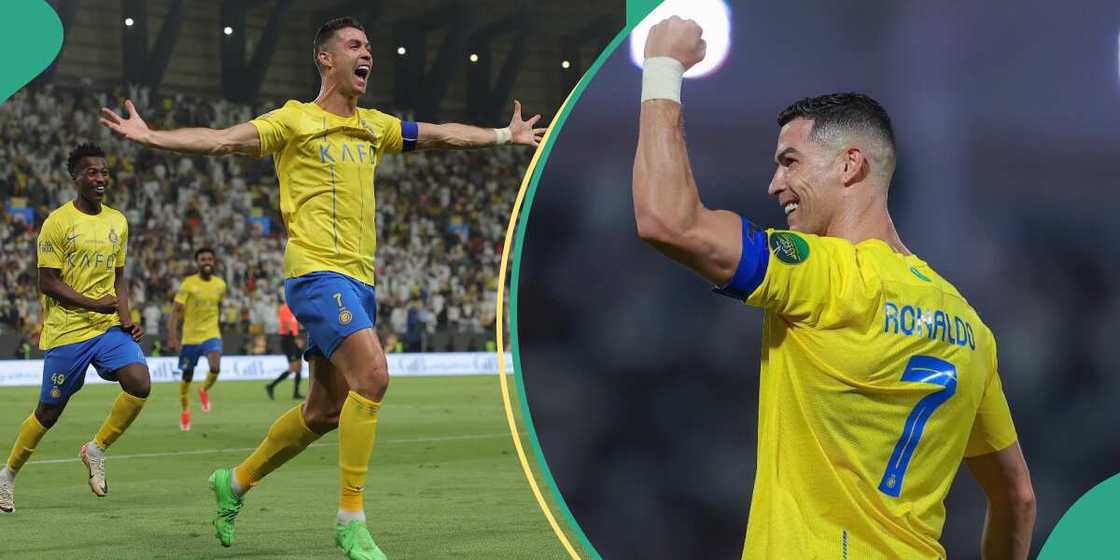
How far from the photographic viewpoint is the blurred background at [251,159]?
89.0 ft

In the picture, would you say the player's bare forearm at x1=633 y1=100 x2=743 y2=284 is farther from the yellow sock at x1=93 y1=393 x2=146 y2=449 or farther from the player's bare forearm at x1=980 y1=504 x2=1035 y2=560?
the yellow sock at x1=93 y1=393 x2=146 y2=449

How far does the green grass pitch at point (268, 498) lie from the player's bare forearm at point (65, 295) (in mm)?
1194

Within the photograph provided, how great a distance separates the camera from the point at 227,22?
107ft

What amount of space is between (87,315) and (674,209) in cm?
718

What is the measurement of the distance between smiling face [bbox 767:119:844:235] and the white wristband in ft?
0.89

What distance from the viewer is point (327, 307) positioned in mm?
5895

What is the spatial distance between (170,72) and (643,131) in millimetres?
31986

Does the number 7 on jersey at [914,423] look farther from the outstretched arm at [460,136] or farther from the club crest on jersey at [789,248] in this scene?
the outstretched arm at [460,136]

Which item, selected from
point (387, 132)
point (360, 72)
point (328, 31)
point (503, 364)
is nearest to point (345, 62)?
point (360, 72)

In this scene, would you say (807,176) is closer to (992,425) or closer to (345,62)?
(992,425)

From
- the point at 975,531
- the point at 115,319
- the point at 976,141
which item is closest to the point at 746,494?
the point at 975,531

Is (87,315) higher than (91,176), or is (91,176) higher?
(91,176)

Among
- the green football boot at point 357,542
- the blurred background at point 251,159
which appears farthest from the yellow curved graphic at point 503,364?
the blurred background at point 251,159

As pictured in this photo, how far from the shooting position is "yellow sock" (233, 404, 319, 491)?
6285mm
